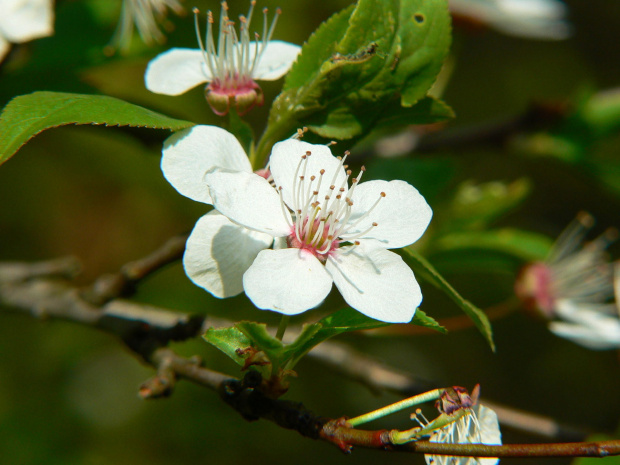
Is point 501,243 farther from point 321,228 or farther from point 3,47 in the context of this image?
point 3,47

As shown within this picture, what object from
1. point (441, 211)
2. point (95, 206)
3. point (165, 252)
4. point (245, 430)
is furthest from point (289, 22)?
point (165, 252)

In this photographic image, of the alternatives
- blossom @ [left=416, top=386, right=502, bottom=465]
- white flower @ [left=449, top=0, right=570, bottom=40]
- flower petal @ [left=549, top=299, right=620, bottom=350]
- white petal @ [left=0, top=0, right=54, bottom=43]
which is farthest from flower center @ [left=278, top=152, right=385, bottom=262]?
white flower @ [left=449, top=0, right=570, bottom=40]

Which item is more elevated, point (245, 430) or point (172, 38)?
point (172, 38)

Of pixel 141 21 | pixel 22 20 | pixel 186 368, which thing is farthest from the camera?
pixel 141 21

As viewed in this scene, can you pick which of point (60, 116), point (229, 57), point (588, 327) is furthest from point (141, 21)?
point (588, 327)

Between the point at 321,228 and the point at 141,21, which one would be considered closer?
the point at 321,228

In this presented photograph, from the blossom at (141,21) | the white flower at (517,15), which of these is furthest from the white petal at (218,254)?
the white flower at (517,15)

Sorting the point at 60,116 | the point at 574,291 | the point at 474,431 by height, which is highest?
the point at 60,116

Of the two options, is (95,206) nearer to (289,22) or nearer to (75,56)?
(289,22)
